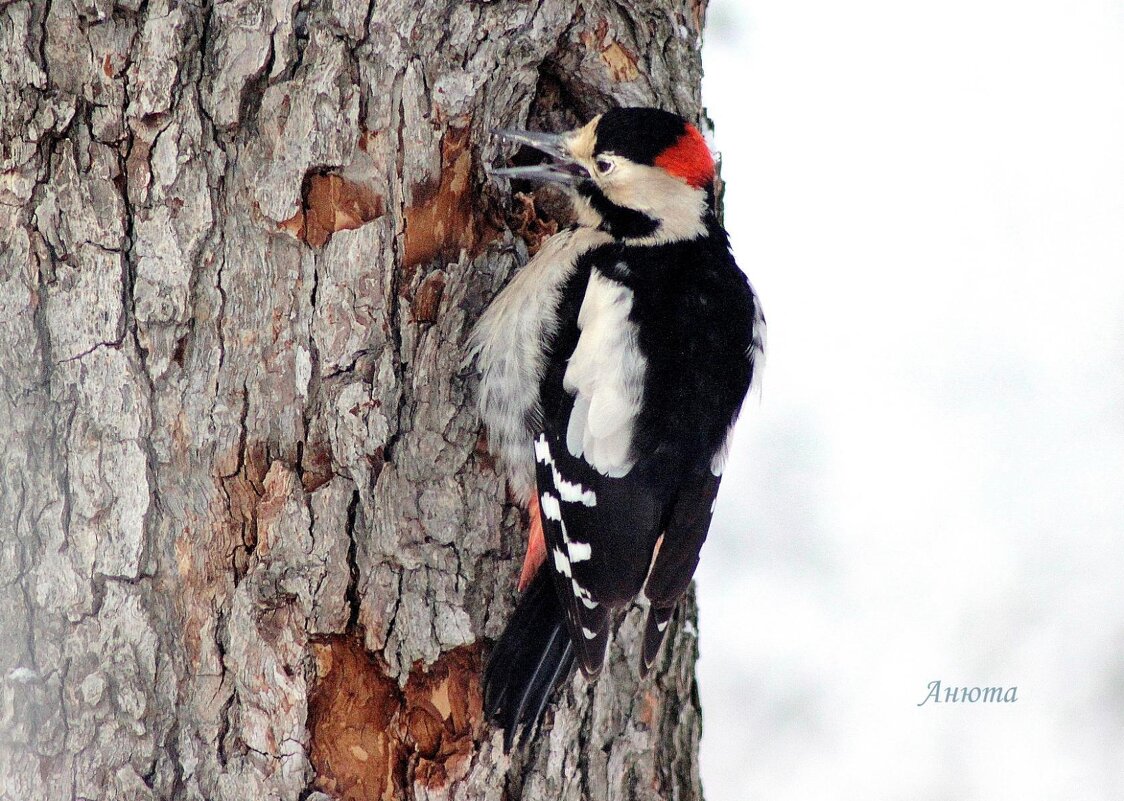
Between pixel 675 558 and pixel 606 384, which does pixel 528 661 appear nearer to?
pixel 675 558

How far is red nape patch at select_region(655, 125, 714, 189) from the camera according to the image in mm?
2236

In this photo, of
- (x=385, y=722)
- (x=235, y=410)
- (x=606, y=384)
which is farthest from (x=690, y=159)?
(x=385, y=722)

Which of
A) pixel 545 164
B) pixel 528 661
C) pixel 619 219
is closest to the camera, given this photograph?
pixel 528 661

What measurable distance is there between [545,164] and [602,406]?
499mm

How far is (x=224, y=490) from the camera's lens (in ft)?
5.92

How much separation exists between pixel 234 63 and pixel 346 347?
487mm

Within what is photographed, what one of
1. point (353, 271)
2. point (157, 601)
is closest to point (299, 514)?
point (157, 601)

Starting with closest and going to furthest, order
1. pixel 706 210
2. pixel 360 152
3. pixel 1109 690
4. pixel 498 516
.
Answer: pixel 360 152 → pixel 498 516 → pixel 706 210 → pixel 1109 690

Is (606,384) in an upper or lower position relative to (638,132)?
lower

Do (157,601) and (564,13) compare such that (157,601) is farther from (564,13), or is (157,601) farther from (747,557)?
(747,557)

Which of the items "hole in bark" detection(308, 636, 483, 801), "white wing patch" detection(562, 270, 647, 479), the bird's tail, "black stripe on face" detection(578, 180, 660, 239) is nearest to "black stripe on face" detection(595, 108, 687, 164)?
"black stripe on face" detection(578, 180, 660, 239)

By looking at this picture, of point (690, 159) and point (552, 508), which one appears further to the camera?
point (690, 159)

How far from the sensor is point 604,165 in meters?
2.22

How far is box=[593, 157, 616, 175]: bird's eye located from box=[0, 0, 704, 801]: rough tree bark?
0.34 m
